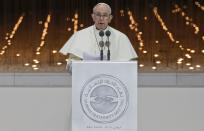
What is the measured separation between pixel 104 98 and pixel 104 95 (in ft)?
0.08

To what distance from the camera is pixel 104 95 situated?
4.79m

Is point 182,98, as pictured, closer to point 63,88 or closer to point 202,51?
point 63,88

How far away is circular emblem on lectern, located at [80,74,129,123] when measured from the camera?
4.75 meters

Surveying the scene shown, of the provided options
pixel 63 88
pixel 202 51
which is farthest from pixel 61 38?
pixel 63 88

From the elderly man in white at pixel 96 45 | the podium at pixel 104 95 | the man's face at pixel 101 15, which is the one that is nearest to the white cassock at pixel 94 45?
the elderly man in white at pixel 96 45

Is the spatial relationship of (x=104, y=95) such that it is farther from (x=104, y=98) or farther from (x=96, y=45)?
(x=96, y=45)

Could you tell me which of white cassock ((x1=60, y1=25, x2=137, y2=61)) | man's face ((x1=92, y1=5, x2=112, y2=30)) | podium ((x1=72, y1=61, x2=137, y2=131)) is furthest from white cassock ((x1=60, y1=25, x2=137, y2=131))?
podium ((x1=72, y1=61, x2=137, y2=131))

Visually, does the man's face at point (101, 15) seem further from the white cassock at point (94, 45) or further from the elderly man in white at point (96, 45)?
the white cassock at point (94, 45)

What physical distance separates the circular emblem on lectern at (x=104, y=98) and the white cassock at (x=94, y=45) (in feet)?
1.99

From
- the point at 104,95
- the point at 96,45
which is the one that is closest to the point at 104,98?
the point at 104,95

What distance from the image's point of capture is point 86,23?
8633 mm

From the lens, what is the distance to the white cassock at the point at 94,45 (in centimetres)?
536

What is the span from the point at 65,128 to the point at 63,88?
0.38 metres

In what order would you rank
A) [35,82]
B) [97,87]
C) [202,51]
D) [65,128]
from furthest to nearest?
[202,51] < [35,82] < [65,128] < [97,87]
